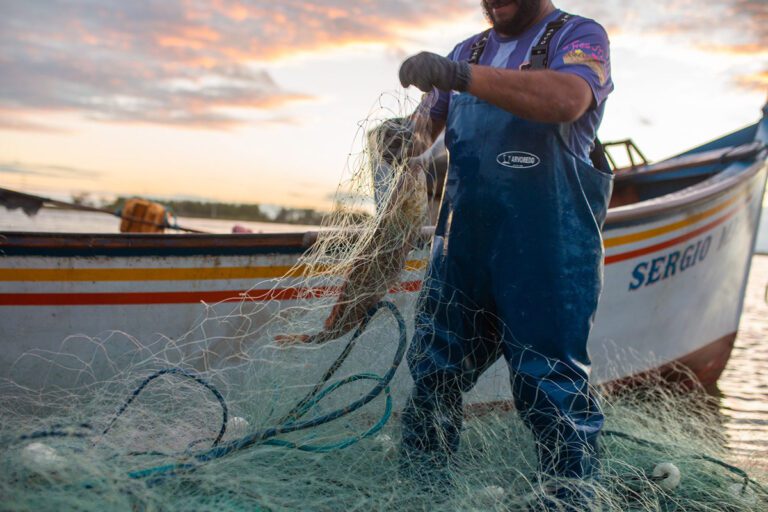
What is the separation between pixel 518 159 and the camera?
2.32 meters

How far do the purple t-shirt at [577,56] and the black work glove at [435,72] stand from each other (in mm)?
380

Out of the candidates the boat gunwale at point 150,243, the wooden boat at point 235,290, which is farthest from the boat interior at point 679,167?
the boat gunwale at point 150,243

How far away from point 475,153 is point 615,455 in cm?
160

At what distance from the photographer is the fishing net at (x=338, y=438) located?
191 cm

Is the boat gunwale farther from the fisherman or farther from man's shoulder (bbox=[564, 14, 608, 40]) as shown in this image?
man's shoulder (bbox=[564, 14, 608, 40])

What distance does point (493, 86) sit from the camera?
209cm

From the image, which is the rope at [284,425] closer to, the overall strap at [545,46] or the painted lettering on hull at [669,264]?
the overall strap at [545,46]

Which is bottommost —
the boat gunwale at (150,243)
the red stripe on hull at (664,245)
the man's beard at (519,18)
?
the boat gunwale at (150,243)

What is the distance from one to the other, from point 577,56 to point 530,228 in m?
0.63

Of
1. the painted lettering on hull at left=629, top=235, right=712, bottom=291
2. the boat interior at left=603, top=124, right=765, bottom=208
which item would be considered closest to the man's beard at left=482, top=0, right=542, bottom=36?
the painted lettering on hull at left=629, top=235, right=712, bottom=291

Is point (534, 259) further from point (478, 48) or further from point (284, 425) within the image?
point (284, 425)

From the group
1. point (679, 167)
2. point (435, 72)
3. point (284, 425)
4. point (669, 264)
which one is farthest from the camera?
point (679, 167)

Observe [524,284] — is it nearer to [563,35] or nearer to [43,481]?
[563,35]

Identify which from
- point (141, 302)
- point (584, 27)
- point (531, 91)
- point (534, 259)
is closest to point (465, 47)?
point (584, 27)
